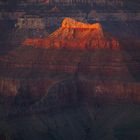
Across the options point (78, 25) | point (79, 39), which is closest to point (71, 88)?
point (79, 39)

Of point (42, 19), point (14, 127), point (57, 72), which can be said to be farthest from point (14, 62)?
point (42, 19)

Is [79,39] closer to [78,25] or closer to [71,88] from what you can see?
[78,25]

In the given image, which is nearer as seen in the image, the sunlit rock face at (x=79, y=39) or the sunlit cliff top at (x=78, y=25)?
the sunlit rock face at (x=79, y=39)

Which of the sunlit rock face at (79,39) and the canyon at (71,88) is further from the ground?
the sunlit rock face at (79,39)

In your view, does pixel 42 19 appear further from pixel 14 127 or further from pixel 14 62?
pixel 14 127

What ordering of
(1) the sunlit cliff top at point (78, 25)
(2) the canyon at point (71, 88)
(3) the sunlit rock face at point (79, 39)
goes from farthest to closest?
1. (1) the sunlit cliff top at point (78, 25)
2. (3) the sunlit rock face at point (79, 39)
3. (2) the canyon at point (71, 88)

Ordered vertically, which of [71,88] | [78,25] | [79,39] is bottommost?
[71,88]

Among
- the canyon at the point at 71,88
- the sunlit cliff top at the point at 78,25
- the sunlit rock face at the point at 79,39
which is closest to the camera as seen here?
the canyon at the point at 71,88

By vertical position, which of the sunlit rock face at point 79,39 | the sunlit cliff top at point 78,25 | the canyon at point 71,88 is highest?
the sunlit cliff top at point 78,25
